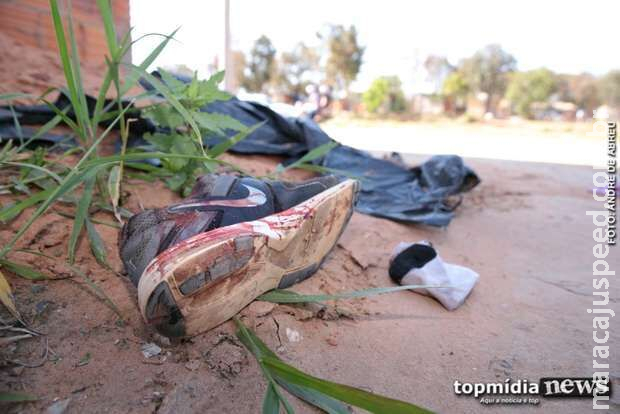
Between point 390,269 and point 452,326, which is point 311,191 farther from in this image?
point 452,326

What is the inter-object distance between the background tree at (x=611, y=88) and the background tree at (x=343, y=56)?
11.8m

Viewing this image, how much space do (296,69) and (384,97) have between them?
7986 millimetres

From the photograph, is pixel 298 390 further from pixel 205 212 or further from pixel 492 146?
pixel 492 146

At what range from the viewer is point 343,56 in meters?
21.0

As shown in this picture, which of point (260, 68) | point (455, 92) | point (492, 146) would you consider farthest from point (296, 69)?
point (492, 146)

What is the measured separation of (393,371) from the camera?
0.80 m

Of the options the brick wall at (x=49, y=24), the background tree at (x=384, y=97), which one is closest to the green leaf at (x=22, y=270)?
the brick wall at (x=49, y=24)

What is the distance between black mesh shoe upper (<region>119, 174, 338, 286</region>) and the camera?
80cm

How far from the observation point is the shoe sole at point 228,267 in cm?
66

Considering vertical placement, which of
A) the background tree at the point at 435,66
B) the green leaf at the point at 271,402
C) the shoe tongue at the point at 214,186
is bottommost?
the green leaf at the point at 271,402

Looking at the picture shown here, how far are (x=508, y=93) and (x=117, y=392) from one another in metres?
23.8

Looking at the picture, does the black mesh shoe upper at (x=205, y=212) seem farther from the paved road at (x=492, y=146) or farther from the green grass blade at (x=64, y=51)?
the paved road at (x=492, y=146)

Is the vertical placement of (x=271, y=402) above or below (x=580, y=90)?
below

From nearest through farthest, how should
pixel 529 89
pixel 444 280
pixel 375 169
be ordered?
pixel 444 280, pixel 375 169, pixel 529 89
